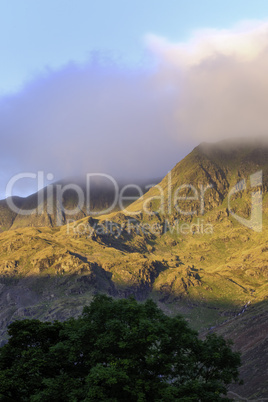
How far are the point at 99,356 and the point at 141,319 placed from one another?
30.0ft

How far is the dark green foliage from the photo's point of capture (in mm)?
67125

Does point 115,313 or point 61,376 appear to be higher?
point 115,313

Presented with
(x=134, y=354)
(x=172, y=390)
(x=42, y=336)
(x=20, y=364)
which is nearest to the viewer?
(x=172, y=390)

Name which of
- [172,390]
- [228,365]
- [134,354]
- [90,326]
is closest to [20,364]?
[90,326]

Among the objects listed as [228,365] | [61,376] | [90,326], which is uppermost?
[90,326]

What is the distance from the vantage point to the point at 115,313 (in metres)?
77.9

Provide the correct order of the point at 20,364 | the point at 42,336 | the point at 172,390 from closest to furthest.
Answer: the point at 172,390, the point at 20,364, the point at 42,336

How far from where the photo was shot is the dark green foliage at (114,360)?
6712 cm

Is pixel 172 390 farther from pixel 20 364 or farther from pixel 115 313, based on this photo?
pixel 20 364

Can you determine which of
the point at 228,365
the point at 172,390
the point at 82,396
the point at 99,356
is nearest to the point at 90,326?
the point at 99,356

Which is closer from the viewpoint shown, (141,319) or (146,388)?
(146,388)

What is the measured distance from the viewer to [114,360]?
2800 inches

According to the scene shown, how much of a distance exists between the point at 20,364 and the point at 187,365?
29547mm

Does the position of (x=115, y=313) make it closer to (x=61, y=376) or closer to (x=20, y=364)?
(x=61, y=376)
